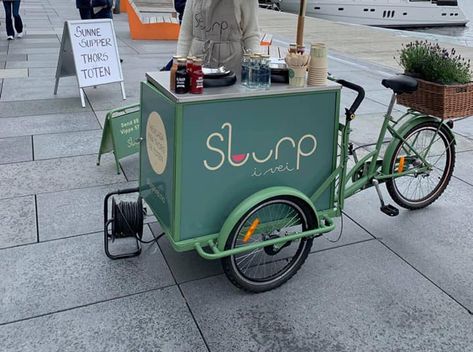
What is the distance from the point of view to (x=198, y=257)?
3385 mm

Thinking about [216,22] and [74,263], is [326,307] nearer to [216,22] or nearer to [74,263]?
[74,263]

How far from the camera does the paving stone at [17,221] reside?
3.49m

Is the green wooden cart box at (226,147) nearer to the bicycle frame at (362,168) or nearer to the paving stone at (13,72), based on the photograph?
the bicycle frame at (362,168)

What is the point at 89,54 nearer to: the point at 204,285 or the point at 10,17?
the point at 204,285

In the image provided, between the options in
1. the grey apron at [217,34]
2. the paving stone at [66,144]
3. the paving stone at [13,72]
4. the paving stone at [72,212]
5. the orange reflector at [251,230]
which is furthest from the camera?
the paving stone at [13,72]

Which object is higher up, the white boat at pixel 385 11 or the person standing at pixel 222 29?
the white boat at pixel 385 11

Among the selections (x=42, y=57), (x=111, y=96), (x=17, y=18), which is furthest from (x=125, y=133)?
(x=17, y=18)

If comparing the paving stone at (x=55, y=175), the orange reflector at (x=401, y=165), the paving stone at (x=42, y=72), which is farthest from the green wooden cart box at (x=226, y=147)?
the paving stone at (x=42, y=72)

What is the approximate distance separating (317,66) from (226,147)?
2.43 feet

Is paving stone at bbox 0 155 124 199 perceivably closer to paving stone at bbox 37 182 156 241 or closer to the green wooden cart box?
paving stone at bbox 37 182 156 241

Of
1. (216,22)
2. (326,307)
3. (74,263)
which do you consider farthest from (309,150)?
(74,263)

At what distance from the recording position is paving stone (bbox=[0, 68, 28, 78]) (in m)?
8.19

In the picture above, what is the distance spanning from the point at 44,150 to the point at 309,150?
3.26 meters

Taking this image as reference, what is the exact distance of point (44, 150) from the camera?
16.9 ft
